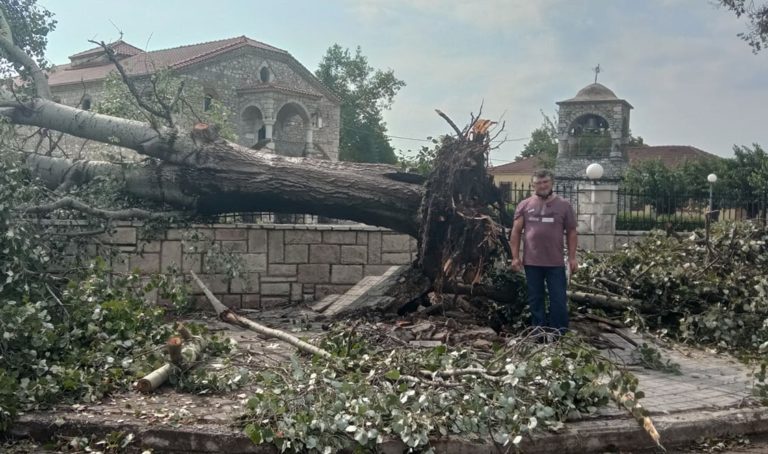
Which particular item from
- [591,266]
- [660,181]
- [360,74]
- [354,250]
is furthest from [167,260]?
Answer: [360,74]

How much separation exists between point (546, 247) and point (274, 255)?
386 cm

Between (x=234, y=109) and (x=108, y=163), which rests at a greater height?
(x=234, y=109)

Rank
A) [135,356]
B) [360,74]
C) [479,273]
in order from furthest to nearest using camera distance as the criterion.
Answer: [360,74]
[479,273]
[135,356]

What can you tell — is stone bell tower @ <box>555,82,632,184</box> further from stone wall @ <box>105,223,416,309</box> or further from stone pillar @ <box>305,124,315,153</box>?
stone wall @ <box>105,223,416,309</box>

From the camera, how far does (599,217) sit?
1125cm

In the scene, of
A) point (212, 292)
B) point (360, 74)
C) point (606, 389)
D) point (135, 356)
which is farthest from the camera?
point (360, 74)

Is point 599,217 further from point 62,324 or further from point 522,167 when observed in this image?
point 522,167

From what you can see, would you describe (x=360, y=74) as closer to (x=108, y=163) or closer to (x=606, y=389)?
(x=108, y=163)

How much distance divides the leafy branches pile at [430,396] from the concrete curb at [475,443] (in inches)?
3.8

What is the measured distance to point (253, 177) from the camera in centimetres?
868

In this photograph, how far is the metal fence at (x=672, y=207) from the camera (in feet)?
38.9

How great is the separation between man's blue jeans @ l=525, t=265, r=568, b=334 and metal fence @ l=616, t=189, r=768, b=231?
512 cm

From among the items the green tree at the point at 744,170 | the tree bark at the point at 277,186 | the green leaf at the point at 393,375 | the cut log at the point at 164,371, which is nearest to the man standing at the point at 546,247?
the tree bark at the point at 277,186

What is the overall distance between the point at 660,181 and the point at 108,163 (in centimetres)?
3060
